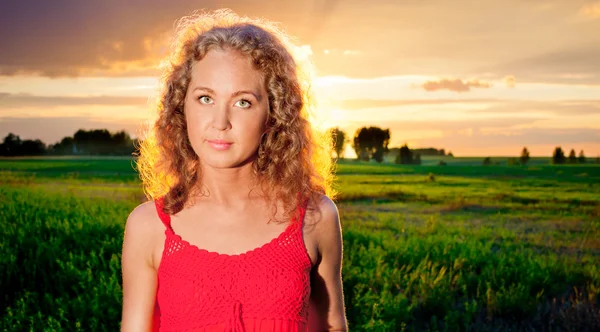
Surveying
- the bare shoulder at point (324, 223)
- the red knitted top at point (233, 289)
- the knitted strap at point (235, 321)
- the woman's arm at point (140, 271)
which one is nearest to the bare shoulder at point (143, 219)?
the woman's arm at point (140, 271)

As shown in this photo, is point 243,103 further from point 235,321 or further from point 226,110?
point 235,321

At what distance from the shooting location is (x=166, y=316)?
94.0 inches

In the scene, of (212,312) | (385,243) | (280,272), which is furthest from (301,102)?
(385,243)

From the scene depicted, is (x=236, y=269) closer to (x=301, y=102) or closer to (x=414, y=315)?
(x=301, y=102)

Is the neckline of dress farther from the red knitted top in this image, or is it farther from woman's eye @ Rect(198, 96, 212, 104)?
woman's eye @ Rect(198, 96, 212, 104)

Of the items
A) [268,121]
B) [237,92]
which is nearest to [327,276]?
[268,121]

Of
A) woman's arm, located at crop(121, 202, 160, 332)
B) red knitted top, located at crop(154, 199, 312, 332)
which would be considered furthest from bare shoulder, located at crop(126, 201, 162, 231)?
red knitted top, located at crop(154, 199, 312, 332)

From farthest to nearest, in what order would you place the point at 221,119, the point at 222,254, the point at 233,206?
the point at 233,206 < the point at 222,254 < the point at 221,119

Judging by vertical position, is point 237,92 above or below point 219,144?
above

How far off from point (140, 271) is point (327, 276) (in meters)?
0.72

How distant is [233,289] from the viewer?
7.60ft

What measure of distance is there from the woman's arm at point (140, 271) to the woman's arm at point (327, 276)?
623 mm

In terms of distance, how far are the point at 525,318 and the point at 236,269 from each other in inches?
149

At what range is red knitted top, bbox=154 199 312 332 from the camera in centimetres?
230
